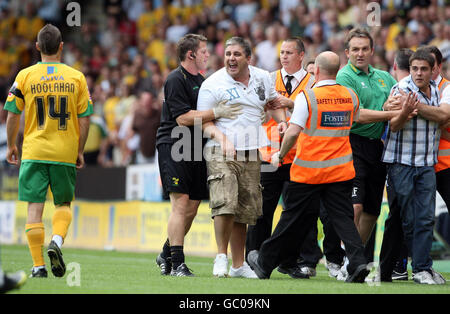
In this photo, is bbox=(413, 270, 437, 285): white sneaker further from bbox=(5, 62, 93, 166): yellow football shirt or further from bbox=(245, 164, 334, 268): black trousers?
bbox=(5, 62, 93, 166): yellow football shirt

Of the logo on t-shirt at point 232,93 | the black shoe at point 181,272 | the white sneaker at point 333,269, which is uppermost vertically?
the logo on t-shirt at point 232,93

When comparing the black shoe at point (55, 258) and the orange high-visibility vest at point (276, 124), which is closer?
the black shoe at point (55, 258)

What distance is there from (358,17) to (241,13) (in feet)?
14.6

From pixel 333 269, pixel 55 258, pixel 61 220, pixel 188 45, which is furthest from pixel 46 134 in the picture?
pixel 333 269

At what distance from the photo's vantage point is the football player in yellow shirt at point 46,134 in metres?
8.37

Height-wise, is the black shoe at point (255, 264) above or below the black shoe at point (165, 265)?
above


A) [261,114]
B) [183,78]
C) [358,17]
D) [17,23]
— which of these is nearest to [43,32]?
[183,78]

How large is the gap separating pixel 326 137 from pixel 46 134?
2.77 meters

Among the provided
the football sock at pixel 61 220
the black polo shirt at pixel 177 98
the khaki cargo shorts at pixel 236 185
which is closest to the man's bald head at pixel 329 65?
the khaki cargo shorts at pixel 236 185

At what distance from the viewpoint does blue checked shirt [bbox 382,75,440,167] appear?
8.45 metres

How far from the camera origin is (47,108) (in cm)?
844

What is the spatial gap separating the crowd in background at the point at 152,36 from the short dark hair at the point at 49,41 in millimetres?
7392

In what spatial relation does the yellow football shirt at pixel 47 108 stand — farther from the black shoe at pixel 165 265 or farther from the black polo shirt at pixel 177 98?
the black shoe at pixel 165 265
